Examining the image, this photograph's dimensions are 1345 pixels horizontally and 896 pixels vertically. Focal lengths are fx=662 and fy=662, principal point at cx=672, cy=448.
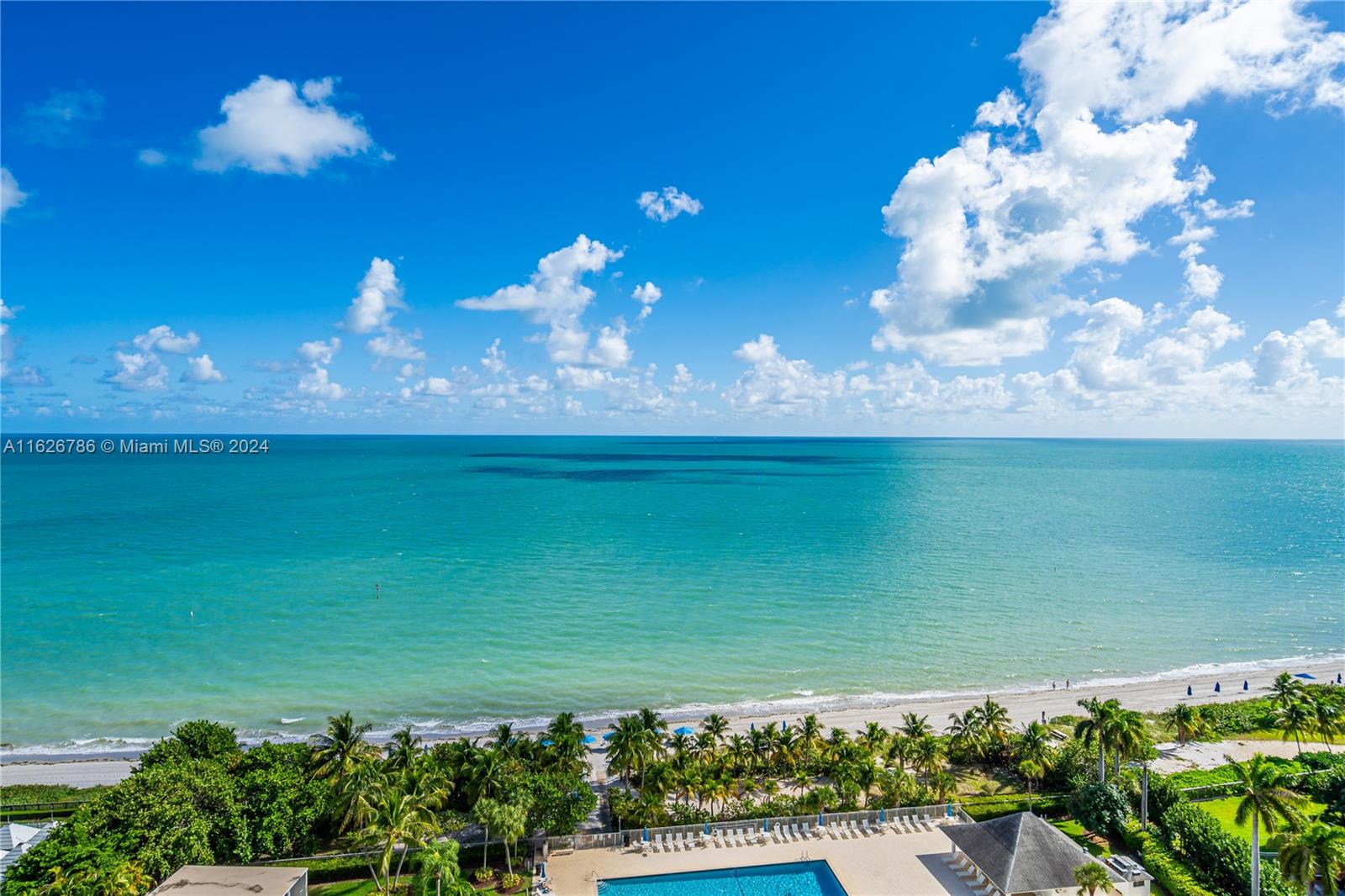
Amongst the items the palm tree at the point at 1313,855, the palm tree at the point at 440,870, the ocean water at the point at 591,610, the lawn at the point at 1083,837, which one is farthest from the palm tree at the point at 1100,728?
the palm tree at the point at 440,870

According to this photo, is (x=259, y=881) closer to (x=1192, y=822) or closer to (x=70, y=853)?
(x=70, y=853)

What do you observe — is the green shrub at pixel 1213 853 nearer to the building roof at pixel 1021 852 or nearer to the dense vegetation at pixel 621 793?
the dense vegetation at pixel 621 793

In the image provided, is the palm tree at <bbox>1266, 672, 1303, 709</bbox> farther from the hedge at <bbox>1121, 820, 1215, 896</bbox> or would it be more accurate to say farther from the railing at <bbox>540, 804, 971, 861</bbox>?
the railing at <bbox>540, 804, 971, 861</bbox>

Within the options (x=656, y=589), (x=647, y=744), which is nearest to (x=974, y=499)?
(x=656, y=589)

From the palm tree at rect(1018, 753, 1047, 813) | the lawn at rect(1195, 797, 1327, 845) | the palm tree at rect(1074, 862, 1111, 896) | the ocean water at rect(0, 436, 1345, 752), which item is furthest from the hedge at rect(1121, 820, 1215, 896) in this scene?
the ocean water at rect(0, 436, 1345, 752)

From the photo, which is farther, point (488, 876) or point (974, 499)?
point (974, 499)

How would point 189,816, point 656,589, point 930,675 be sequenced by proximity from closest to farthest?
point 189,816
point 930,675
point 656,589
